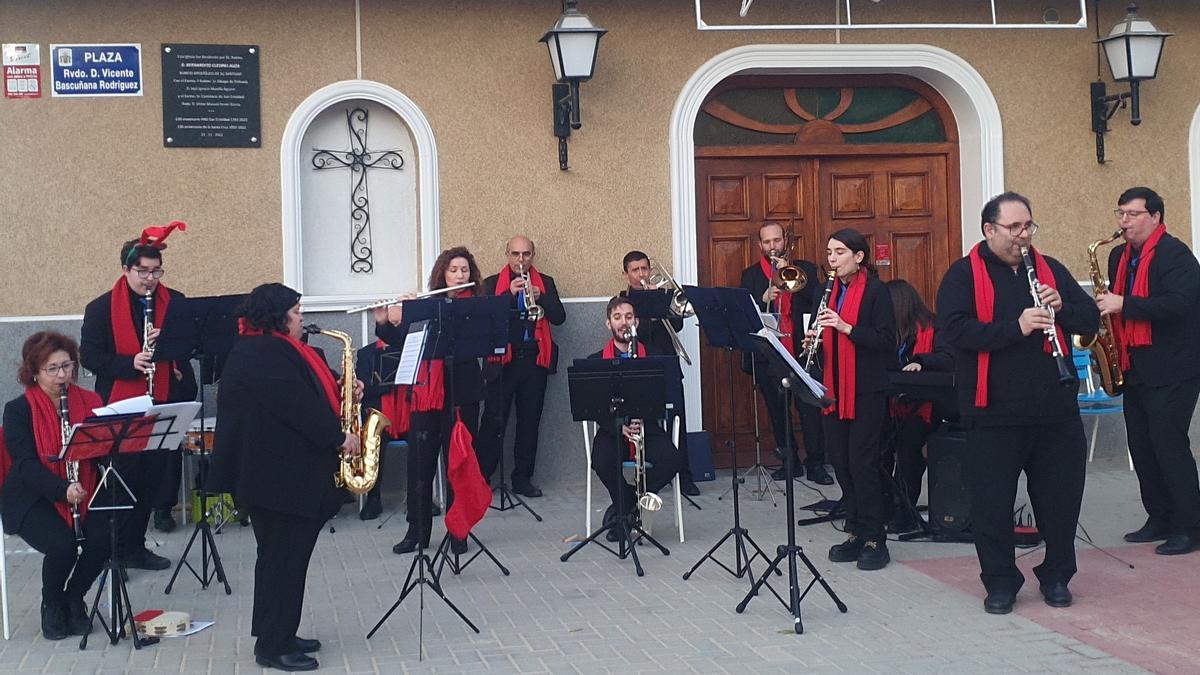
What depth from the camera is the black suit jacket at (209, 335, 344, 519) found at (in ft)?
18.6

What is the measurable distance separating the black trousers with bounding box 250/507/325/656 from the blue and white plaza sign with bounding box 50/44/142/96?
4962mm

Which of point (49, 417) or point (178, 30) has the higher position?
point (178, 30)

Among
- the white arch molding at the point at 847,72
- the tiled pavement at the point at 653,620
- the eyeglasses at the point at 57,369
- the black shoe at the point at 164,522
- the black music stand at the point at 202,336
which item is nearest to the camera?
the tiled pavement at the point at 653,620

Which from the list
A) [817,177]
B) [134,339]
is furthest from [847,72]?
[134,339]

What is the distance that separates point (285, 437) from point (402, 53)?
16.4ft

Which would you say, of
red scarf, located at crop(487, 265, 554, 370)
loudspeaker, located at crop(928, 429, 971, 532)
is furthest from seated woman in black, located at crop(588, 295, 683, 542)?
loudspeaker, located at crop(928, 429, 971, 532)

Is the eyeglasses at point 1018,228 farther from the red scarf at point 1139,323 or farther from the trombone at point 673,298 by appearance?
the trombone at point 673,298

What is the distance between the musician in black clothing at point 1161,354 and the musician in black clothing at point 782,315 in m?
2.50

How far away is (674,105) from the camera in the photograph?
34.3ft

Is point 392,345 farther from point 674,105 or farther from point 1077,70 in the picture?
point 1077,70

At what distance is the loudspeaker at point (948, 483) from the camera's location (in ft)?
26.4

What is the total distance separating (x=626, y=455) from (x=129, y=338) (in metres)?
3.13

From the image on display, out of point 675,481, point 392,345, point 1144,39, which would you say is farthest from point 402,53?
point 1144,39

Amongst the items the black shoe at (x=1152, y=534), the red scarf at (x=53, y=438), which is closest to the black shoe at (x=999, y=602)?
the black shoe at (x=1152, y=534)
